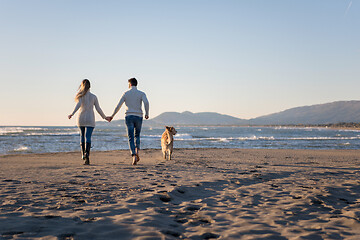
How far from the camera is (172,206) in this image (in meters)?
3.74

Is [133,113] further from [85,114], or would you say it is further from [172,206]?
[172,206]

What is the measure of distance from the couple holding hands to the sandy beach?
Answer: 1829mm

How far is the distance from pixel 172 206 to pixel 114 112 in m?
4.87

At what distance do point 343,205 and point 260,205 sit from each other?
1.25 metres

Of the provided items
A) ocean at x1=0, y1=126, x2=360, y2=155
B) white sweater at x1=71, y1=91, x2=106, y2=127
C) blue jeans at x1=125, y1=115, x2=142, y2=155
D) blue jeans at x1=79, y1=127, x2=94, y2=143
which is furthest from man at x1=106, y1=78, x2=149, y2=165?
ocean at x1=0, y1=126, x2=360, y2=155

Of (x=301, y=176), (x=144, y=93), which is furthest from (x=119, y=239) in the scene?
(x=144, y=93)

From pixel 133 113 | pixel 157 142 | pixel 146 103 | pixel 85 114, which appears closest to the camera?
pixel 85 114

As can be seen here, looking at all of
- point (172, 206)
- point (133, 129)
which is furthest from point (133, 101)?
point (172, 206)

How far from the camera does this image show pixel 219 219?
325 centimetres

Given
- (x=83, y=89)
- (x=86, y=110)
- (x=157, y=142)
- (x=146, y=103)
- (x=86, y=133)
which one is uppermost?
(x=83, y=89)

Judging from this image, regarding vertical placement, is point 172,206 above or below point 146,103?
below

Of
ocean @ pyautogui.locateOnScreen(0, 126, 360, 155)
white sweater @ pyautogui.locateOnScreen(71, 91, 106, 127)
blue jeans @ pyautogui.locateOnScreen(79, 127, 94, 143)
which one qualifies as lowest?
ocean @ pyautogui.locateOnScreen(0, 126, 360, 155)

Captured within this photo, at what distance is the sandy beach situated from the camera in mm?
2783

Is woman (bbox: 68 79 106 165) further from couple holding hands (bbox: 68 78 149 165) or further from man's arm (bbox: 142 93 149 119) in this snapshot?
man's arm (bbox: 142 93 149 119)
